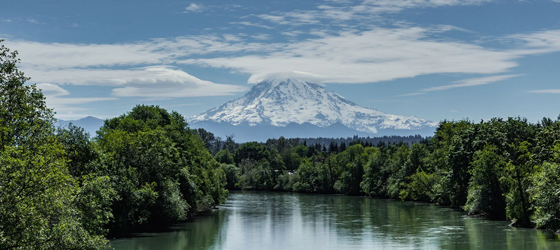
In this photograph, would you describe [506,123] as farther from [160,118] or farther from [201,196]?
[160,118]

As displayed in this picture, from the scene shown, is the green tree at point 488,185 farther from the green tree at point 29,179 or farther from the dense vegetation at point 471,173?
the green tree at point 29,179

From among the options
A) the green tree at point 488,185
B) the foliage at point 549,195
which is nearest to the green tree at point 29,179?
the foliage at point 549,195

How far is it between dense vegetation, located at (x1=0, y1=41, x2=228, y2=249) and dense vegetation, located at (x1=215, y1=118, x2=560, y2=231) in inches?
1383

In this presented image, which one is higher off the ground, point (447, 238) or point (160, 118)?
point (160, 118)

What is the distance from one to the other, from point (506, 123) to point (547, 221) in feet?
88.6

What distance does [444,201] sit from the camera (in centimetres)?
8788

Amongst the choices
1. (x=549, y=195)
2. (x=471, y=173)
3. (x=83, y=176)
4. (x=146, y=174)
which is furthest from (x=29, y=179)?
(x=471, y=173)

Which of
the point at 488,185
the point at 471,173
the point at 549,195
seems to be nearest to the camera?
the point at 549,195

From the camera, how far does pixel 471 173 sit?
65.2m

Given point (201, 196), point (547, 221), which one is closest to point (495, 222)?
point (547, 221)

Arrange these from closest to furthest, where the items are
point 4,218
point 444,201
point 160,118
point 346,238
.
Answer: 1. point 4,218
2. point 346,238
3. point 160,118
4. point 444,201

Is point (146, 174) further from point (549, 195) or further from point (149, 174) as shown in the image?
point (549, 195)

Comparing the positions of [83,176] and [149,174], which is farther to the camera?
[149,174]

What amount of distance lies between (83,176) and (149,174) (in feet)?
72.3
